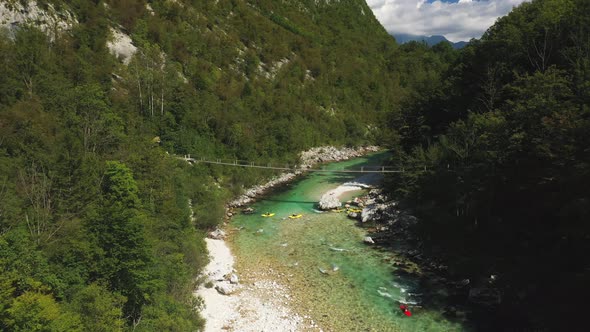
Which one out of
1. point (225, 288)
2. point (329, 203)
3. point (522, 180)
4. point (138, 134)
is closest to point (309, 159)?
point (329, 203)

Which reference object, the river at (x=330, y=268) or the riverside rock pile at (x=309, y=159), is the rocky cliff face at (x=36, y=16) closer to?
the riverside rock pile at (x=309, y=159)

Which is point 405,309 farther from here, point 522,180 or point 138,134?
point 138,134

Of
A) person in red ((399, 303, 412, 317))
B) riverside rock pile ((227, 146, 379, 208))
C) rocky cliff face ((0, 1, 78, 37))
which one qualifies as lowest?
person in red ((399, 303, 412, 317))

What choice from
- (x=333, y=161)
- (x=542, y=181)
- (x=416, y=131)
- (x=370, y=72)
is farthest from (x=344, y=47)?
(x=542, y=181)

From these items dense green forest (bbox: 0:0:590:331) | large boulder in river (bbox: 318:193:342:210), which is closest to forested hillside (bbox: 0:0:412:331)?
dense green forest (bbox: 0:0:590:331)

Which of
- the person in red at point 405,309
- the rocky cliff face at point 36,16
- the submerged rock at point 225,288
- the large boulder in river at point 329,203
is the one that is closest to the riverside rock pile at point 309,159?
the large boulder in river at point 329,203

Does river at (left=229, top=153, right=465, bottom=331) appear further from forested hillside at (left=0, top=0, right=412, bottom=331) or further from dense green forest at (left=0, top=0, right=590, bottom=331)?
forested hillside at (left=0, top=0, right=412, bottom=331)
